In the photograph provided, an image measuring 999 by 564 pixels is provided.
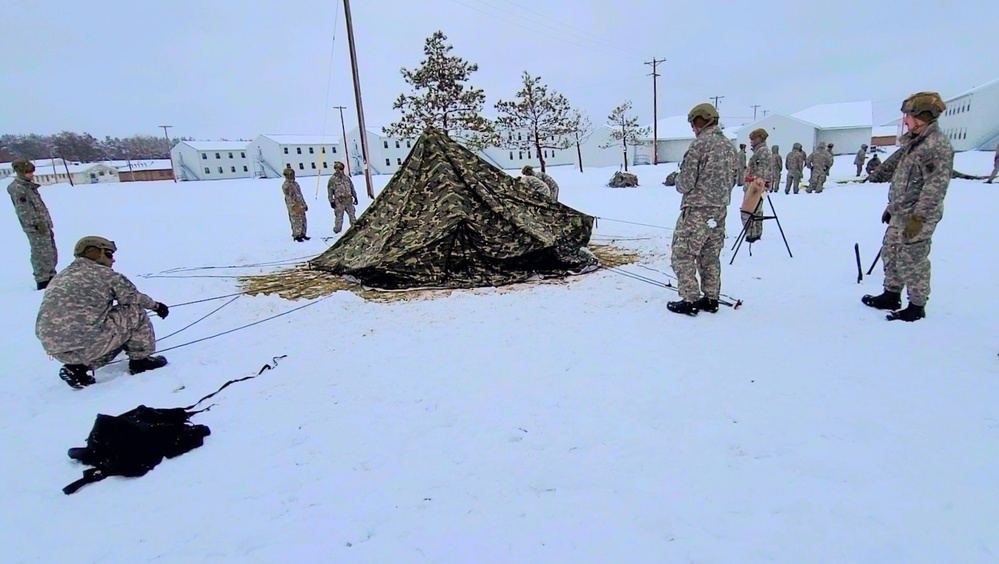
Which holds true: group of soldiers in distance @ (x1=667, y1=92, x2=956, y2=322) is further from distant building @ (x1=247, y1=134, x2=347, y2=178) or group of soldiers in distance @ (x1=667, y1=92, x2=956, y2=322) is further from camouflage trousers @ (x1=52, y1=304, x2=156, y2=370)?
distant building @ (x1=247, y1=134, x2=347, y2=178)

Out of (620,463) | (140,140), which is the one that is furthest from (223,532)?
(140,140)

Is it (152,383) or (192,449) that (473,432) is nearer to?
(192,449)

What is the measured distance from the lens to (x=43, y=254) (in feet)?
23.4

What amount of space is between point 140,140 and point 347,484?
10990cm

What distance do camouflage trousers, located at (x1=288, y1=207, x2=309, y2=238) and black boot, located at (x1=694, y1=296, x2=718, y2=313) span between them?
8712 millimetres

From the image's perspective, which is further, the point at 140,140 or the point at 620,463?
the point at 140,140

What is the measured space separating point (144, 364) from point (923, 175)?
23.2ft

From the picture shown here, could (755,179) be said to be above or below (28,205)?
below

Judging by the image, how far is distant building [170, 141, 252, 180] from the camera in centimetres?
4894

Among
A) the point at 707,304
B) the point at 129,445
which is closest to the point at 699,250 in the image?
the point at 707,304

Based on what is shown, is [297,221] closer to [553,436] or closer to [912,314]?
[553,436]

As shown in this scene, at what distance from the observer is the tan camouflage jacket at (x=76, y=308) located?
12.5 ft

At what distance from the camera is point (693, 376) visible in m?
3.46

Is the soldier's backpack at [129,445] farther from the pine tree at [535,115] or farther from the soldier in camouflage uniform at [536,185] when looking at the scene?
the pine tree at [535,115]
